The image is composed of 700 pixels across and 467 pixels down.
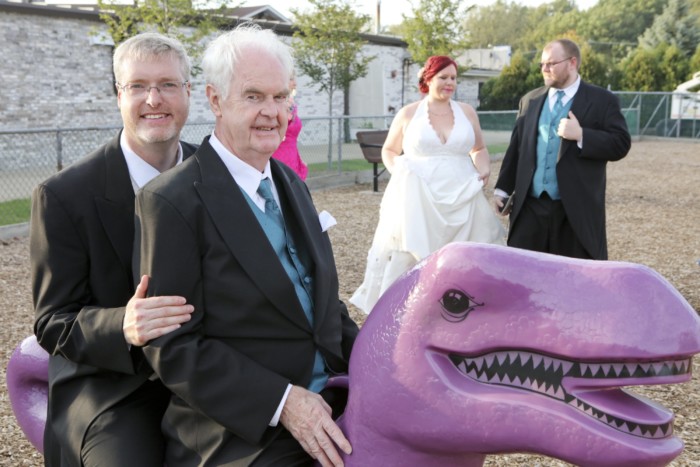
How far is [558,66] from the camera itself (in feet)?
16.4

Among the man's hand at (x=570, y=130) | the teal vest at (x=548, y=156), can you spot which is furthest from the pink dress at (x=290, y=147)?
the man's hand at (x=570, y=130)

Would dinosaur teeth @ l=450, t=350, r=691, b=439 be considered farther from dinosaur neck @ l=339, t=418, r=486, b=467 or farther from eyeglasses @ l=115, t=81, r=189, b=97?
eyeglasses @ l=115, t=81, r=189, b=97

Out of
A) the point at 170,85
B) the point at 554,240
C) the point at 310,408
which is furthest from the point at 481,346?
the point at 554,240

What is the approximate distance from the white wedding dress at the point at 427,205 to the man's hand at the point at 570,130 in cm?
90

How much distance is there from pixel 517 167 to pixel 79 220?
380 cm

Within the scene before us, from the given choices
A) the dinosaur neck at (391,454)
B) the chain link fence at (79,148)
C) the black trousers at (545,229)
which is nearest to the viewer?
the dinosaur neck at (391,454)

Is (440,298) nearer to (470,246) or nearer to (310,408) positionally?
(470,246)

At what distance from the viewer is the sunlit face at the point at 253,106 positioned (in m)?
1.73

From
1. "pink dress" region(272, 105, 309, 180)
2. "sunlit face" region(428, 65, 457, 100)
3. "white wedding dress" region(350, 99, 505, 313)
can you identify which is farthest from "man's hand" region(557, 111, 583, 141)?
"pink dress" region(272, 105, 309, 180)

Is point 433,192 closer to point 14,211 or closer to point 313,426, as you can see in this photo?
point 313,426

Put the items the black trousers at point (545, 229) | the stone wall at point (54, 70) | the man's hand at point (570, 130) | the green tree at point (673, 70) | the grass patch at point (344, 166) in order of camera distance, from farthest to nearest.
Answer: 1. the green tree at point (673, 70)
2. the stone wall at point (54, 70)
3. the grass patch at point (344, 166)
4. the black trousers at point (545, 229)
5. the man's hand at point (570, 130)

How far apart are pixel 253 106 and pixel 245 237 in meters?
0.31

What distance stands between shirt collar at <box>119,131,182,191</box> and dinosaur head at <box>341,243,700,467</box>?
Result: 1.01 metres

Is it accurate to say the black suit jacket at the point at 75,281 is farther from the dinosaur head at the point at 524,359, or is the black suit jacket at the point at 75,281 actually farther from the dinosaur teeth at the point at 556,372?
the dinosaur teeth at the point at 556,372
